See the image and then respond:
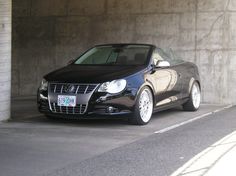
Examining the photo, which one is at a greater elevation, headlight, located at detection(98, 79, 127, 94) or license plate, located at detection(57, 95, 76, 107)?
headlight, located at detection(98, 79, 127, 94)

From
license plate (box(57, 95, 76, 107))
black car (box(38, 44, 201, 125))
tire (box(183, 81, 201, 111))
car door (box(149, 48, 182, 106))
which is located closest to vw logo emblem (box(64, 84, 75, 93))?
black car (box(38, 44, 201, 125))

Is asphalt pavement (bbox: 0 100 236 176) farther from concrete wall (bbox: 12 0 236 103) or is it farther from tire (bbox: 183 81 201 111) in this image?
concrete wall (bbox: 12 0 236 103)

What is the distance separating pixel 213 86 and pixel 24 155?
23.7 feet

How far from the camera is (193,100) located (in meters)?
11.6

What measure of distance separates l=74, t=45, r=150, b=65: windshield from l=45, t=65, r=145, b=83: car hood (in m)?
0.37

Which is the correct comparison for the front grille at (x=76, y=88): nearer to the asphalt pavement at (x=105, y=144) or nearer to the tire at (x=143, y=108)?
the asphalt pavement at (x=105, y=144)

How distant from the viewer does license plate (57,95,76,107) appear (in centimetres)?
906

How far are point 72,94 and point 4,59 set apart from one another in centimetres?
157

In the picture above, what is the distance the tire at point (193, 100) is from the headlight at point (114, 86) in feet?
9.01

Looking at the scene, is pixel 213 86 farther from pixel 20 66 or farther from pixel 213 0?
pixel 20 66

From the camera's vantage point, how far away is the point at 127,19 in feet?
45.5

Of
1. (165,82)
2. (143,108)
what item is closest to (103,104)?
(143,108)

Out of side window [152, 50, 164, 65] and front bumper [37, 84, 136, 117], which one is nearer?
front bumper [37, 84, 136, 117]

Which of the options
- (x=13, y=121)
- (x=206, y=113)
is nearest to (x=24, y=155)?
(x=13, y=121)
